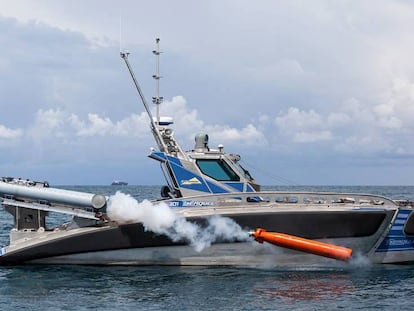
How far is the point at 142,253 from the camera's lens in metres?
21.9

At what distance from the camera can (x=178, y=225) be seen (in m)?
21.2

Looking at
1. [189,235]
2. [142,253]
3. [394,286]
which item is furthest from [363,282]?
[142,253]

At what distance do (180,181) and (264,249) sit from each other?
3390 mm

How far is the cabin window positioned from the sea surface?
309 centimetres

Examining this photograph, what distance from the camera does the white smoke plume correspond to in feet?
69.5

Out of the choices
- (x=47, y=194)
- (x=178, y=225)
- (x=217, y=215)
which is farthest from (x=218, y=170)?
(x=47, y=194)

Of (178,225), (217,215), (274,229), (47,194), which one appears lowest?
(274,229)

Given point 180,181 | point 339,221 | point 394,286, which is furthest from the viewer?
point 180,181

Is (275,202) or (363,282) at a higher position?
(275,202)

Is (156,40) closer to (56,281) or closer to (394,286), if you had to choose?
(56,281)

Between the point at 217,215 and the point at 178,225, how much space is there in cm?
119

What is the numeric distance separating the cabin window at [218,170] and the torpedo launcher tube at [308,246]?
3.15 meters

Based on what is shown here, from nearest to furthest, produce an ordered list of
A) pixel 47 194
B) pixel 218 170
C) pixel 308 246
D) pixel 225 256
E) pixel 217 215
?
pixel 308 246
pixel 217 215
pixel 225 256
pixel 218 170
pixel 47 194

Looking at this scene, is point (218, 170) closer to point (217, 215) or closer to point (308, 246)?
point (217, 215)
